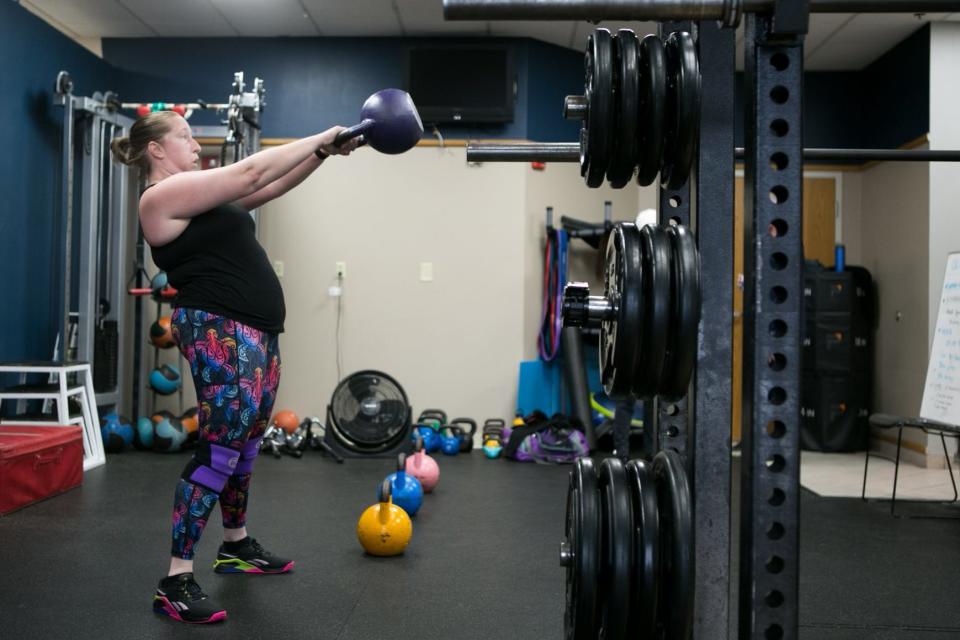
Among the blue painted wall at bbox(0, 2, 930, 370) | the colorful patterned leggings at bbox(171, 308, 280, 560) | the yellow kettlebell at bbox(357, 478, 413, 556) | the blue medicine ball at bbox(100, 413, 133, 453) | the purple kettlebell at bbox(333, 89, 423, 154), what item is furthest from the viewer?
the blue painted wall at bbox(0, 2, 930, 370)

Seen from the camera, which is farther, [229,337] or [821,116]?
[821,116]

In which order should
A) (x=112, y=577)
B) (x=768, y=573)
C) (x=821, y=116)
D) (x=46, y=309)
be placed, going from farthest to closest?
(x=821, y=116) < (x=46, y=309) < (x=112, y=577) < (x=768, y=573)

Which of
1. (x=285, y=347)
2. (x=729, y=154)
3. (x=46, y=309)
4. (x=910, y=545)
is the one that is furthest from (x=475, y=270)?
(x=729, y=154)

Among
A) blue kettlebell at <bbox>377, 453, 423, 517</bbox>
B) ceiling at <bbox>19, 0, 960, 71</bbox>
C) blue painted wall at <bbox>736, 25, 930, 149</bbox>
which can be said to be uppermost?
ceiling at <bbox>19, 0, 960, 71</bbox>

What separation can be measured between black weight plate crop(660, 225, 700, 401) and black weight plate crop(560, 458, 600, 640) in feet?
0.63

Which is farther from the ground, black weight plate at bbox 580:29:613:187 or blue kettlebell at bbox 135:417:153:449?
black weight plate at bbox 580:29:613:187

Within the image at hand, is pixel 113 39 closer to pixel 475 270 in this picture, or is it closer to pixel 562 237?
pixel 475 270

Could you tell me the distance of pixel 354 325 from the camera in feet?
18.9

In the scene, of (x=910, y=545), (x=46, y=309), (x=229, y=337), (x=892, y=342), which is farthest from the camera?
(x=892, y=342)

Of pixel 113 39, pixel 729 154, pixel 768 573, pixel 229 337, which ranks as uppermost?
pixel 113 39

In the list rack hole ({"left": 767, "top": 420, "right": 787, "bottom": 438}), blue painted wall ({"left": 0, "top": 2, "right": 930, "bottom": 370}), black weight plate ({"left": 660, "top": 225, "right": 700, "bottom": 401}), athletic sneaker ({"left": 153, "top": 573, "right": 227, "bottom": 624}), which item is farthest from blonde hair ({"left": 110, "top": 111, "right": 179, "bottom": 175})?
blue painted wall ({"left": 0, "top": 2, "right": 930, "bottom": 370})

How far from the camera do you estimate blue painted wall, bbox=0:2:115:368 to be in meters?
4.63

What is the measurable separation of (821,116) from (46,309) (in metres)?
5.23

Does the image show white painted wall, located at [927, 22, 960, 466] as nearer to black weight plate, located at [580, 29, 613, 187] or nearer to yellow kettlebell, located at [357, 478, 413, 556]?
yellow kettlebell, located at [357, 478, 413, 556]
